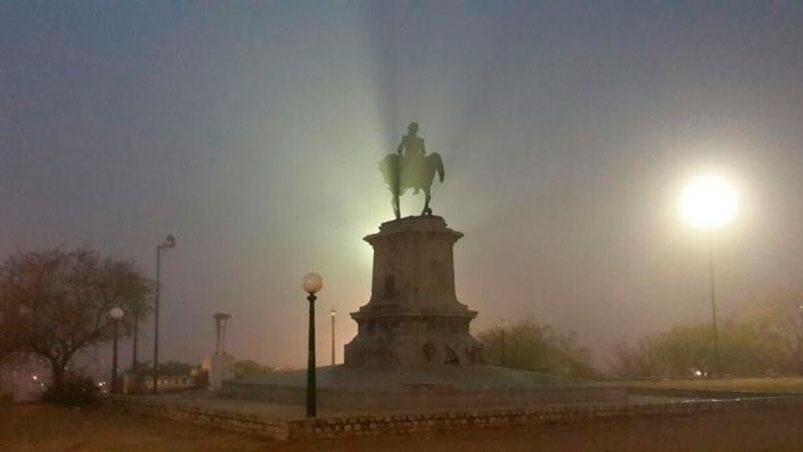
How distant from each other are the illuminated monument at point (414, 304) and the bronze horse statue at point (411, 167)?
5 cm

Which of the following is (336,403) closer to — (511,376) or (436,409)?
(436,409)

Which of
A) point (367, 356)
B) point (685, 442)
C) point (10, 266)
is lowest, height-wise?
point (685, 442)

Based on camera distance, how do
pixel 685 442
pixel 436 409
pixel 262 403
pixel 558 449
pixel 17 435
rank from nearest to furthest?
1. pixel 558 449
2. pixel 685 442
3. pixel 17 435
4. pixel 436 409
5. pixel 262 403

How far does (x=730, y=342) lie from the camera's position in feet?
181

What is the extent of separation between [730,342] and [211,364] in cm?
3644

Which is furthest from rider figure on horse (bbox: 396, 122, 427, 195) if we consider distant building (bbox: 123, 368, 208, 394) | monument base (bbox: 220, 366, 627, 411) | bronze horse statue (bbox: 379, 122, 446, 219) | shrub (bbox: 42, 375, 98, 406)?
distant building (bbox: 123, 368, 208, 394)

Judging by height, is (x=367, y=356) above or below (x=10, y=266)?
below

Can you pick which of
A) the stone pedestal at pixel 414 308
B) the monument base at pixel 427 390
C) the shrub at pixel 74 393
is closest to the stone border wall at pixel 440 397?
the monument base at pixel 427 390

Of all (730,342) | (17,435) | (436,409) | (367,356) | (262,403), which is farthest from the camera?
(730,342)

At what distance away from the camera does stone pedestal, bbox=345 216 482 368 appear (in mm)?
22406

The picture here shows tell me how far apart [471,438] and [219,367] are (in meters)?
24.1

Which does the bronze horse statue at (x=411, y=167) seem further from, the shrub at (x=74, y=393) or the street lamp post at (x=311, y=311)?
the shrub at (x=74, y=393)

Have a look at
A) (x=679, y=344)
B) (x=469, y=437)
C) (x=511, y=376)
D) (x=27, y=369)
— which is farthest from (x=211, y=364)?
(x=679, y=344)

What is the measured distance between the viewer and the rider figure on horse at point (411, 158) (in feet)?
83.7
